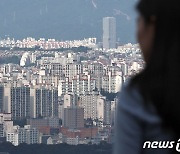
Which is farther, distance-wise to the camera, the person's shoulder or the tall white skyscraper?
the tall white skyscraper

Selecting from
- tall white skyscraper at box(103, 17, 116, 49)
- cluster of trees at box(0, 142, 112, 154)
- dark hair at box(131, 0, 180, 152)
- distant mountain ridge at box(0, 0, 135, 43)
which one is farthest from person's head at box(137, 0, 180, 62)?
tall white skyscraper at box(103, 17, 116, 49)

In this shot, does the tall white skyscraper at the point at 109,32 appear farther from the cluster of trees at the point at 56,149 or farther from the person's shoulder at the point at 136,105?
the person's shoulder at the point at 136,105

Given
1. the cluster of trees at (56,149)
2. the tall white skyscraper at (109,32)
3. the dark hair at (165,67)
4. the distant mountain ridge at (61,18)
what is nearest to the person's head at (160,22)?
the dark hair at (165,67)

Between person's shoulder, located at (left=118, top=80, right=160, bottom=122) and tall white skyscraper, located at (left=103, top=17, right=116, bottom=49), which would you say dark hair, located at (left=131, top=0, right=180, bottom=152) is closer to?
person's shoulder, located at (left=118, top=80, right=160, bottom=122)

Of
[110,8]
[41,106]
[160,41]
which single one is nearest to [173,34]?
[160,41]

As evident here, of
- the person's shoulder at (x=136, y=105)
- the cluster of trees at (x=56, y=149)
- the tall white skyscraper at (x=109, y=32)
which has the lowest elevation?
the cluster of trees at (x=56, y=149)

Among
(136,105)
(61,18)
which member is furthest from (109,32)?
(136,105)

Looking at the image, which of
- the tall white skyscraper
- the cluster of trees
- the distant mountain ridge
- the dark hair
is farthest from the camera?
the distant mountain ridge
